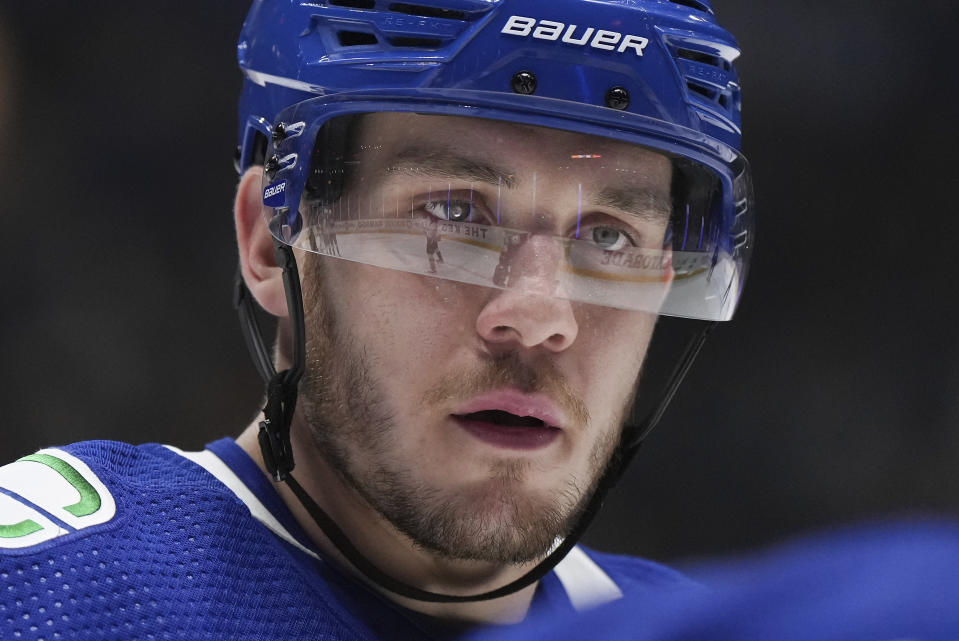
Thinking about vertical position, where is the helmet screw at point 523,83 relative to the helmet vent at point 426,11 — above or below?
below

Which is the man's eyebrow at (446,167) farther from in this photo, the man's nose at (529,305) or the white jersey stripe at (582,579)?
the white jersey stripe at (582,579)

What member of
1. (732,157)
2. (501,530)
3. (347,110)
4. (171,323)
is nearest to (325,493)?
(501,530)

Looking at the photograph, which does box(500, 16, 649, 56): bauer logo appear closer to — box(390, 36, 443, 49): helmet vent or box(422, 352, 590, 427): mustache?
box(390, 36, 443, 49): helmet vent

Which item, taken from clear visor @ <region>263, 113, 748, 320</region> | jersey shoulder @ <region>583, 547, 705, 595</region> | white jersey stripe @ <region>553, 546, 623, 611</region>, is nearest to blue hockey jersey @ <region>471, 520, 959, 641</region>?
clear visor @ <region>263, 113, 748, 320</region>

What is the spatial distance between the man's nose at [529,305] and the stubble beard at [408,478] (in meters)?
0.03

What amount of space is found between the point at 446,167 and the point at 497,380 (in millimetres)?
254

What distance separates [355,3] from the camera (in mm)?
1376

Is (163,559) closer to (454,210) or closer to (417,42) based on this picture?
(454,210)

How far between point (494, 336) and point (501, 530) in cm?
23

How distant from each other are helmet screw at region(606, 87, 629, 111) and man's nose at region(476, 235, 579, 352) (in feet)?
0.57

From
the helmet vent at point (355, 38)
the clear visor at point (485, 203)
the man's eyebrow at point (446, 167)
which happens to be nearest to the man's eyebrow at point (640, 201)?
the clear visor at point (485, 203)

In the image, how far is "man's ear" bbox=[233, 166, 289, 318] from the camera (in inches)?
59.1

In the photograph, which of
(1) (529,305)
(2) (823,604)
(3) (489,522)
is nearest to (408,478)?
(3) (489,522)

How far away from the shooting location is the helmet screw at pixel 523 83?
4.20 ft
